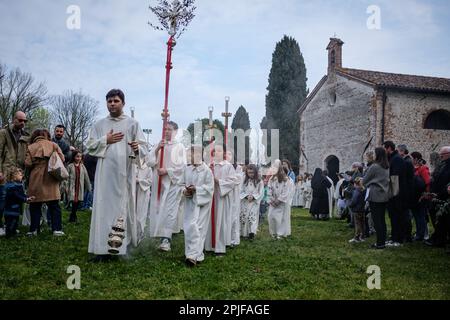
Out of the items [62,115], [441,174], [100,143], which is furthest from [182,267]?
[62,115]

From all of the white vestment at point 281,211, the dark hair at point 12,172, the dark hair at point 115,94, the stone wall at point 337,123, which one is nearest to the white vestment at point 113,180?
the dark hair at point 115,94

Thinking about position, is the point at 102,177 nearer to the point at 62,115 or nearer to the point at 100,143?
the point at 100,143

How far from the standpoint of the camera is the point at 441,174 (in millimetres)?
8336

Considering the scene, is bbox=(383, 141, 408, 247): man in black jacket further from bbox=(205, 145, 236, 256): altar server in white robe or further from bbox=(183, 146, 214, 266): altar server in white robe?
bbox=(183, 146, 214, 266): altar server in white robe

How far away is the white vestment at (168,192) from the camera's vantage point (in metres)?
7.46

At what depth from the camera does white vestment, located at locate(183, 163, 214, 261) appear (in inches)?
249

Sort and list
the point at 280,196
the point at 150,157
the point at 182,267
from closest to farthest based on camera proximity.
→ the point at 182,267 → the point at 150,157 → the point at 280,196

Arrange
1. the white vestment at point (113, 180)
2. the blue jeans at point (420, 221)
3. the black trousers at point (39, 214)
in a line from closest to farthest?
the white vestment at point (113, 180), the black trousers at point (39, 214), the blue jeans at point (420, 221)

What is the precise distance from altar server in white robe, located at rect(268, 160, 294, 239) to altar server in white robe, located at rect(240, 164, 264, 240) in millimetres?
407

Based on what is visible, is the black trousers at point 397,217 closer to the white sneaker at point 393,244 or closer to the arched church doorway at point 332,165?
the white sneaker at point 393,244

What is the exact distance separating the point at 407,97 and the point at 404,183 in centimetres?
1673

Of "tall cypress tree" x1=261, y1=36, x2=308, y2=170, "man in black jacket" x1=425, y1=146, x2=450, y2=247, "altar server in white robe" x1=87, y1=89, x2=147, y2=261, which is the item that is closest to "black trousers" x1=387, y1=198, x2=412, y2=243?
"man in black jacket" x1=425, y1=146, x2=450, y2=247

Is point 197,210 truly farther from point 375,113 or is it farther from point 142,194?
point 375,113

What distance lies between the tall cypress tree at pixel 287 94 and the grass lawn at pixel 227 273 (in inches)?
1100
